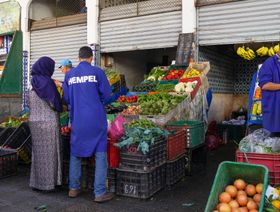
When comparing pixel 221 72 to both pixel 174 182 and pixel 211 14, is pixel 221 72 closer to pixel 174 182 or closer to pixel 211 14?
pixel 211 14

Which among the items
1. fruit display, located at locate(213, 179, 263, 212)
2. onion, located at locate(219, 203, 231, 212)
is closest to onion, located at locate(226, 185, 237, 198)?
fruit display, located at locate(213, 179, 263, 212)

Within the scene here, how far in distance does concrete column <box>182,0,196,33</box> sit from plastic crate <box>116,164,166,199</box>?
5.11 m

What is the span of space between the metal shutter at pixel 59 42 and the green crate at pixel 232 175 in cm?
867

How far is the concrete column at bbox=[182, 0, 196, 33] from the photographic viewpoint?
8.88 m

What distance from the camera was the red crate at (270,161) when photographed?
352 cm

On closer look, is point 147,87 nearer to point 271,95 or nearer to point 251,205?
point 271,95

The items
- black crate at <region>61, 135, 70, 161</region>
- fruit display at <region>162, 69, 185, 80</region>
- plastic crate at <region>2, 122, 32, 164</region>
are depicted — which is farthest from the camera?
fruit display at <region>162, 69, 185, 80</region>

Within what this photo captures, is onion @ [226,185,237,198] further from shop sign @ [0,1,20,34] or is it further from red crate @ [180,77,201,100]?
shop sign @ [0,1,20,34]

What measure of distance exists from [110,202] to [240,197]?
1.99m

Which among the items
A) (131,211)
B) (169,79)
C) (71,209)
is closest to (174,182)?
(131,211)

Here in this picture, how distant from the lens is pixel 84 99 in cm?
458

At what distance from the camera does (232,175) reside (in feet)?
11.4

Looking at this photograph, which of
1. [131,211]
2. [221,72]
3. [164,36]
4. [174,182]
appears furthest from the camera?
[221,72]

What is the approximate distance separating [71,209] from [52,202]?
0.44 m
